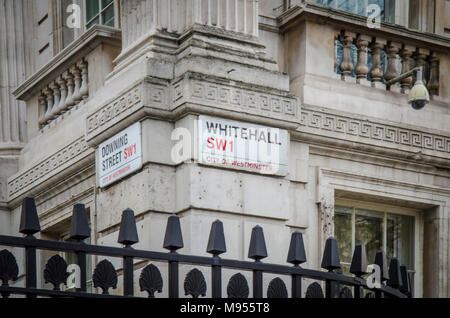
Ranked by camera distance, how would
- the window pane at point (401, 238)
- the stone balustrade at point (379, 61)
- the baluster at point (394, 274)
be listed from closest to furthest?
the baluster at point (394, 274)
the stone balustrade at point (379, 61)
the window pane at point (401, 238)

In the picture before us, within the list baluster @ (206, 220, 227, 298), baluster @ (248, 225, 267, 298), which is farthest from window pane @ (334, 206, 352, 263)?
baluster @ (206, 220, 227, 298)

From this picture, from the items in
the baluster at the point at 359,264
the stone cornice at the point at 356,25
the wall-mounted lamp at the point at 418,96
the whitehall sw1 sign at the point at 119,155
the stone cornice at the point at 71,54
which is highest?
the stone cornice at the point at 356,25

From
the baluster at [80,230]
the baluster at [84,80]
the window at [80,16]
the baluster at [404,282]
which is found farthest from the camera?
the window at [80,16]

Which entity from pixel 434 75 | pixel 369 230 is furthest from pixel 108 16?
pixel 369 230

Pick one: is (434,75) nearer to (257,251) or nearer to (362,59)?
(362,59)

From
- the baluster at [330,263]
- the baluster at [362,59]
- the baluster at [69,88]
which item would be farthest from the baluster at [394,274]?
the baluster at [69,88]

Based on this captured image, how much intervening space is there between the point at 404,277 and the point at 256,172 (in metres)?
1.88

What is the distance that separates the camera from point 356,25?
39.7ft

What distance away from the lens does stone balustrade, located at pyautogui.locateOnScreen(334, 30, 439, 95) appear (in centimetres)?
1210

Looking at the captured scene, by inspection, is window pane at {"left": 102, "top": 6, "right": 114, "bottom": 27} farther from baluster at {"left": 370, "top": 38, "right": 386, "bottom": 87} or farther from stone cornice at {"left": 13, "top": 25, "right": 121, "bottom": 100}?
baluster at {"left": 370, "top": 38, "right": 386, "bottom": 87}

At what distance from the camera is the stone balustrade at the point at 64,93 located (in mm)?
12766

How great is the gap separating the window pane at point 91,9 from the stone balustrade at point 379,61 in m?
3.42

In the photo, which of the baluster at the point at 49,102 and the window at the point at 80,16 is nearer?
the window at the point at 80,16

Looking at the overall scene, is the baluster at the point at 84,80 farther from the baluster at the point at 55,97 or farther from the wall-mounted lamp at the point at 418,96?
the wall-mounted lamp at the point at 418,96
